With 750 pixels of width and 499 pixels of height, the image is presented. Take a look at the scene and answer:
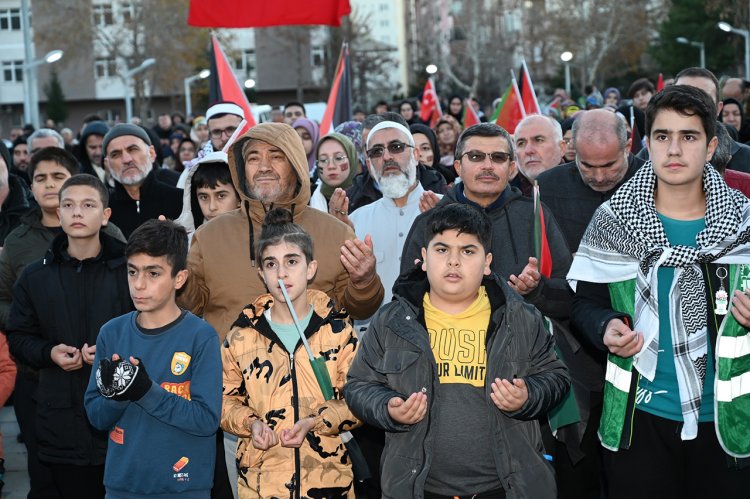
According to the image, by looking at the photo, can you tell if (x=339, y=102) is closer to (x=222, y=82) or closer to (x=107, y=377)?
(x=222, y=82)

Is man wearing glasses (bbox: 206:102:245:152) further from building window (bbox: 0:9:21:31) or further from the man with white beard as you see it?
building window (bbox: 0:9:21:31)

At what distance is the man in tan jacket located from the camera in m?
5.61

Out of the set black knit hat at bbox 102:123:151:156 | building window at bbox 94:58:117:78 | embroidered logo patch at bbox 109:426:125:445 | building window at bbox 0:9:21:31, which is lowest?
embroidered logo patch at bbox 109:426:125:445

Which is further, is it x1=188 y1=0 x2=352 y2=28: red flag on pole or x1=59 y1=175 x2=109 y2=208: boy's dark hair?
x1=188 y1=0 x2=352 y2=28: red flag on pole

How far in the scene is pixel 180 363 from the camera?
16.5 ft

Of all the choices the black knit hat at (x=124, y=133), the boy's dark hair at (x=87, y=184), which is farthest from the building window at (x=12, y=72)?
the boy's dark hair at (x=87, y=184)

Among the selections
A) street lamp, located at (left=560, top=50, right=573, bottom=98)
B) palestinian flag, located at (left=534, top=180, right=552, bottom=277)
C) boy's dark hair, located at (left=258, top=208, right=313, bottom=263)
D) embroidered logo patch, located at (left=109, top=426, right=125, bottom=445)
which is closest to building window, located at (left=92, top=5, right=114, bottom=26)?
street lamp, located at (left=560, top=50, right=573, bottom=98)

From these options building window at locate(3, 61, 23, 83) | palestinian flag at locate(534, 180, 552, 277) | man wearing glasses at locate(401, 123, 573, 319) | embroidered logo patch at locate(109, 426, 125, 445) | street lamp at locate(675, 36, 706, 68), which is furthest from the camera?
building window at locate(3, 61, 23, 83)

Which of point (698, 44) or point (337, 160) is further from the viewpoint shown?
point (698, 44)

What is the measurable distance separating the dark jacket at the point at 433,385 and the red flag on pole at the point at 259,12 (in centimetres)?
606

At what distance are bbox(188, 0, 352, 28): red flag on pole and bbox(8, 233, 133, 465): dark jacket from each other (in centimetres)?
459

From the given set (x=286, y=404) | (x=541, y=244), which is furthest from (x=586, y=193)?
(x=286, y=404)

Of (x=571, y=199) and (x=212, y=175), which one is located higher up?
(x=212, y=175)

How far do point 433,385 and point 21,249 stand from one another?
140 inches
